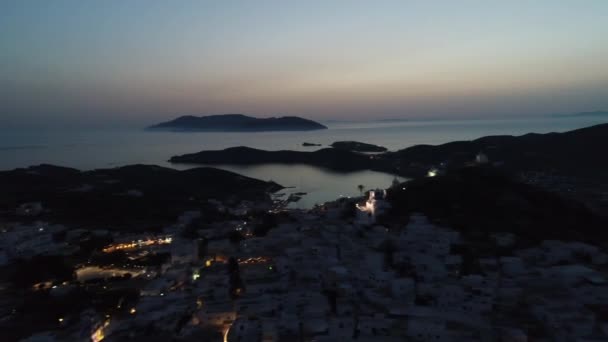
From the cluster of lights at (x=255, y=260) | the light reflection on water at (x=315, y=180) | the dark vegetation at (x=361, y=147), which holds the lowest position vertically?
the light reflection on water at (x=315, y=180)

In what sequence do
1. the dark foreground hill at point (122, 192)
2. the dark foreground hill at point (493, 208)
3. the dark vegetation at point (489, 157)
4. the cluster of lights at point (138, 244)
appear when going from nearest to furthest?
1. the dark foreground hill at point (493, 208)
2. the cluster of lights at point (138, 244)
3. the dark foreground hill at point (122, 192)
4. the dark vegetation at point (489, 157)

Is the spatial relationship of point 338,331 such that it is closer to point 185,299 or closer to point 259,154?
point 185,299

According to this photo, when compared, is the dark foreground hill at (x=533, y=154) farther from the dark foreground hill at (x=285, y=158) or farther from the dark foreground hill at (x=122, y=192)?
the dark foreground hill at (x=122, y=192)

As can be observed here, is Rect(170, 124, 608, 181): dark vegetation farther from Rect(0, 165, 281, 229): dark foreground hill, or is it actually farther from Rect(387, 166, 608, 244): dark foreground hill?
Rect(0, 165, 281, 229): dark foreground hill

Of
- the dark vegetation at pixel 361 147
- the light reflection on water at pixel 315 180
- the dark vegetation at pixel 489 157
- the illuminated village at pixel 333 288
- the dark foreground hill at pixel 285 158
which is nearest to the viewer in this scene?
the illuminated village at pixel 333 288

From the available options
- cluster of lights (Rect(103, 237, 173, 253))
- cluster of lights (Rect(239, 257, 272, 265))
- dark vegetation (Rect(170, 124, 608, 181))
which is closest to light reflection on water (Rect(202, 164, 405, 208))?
dark vegetation (Rect(170, 124, 608, 181))

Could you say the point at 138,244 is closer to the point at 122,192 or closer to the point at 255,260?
the point at 255,260

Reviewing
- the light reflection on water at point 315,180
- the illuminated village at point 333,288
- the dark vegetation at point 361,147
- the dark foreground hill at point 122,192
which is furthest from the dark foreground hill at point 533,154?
the illuminated village at point 333,288

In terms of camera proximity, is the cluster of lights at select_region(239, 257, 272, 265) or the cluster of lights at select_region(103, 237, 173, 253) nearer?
the cluster of lights at select_region(239, 257, 272, 265)
